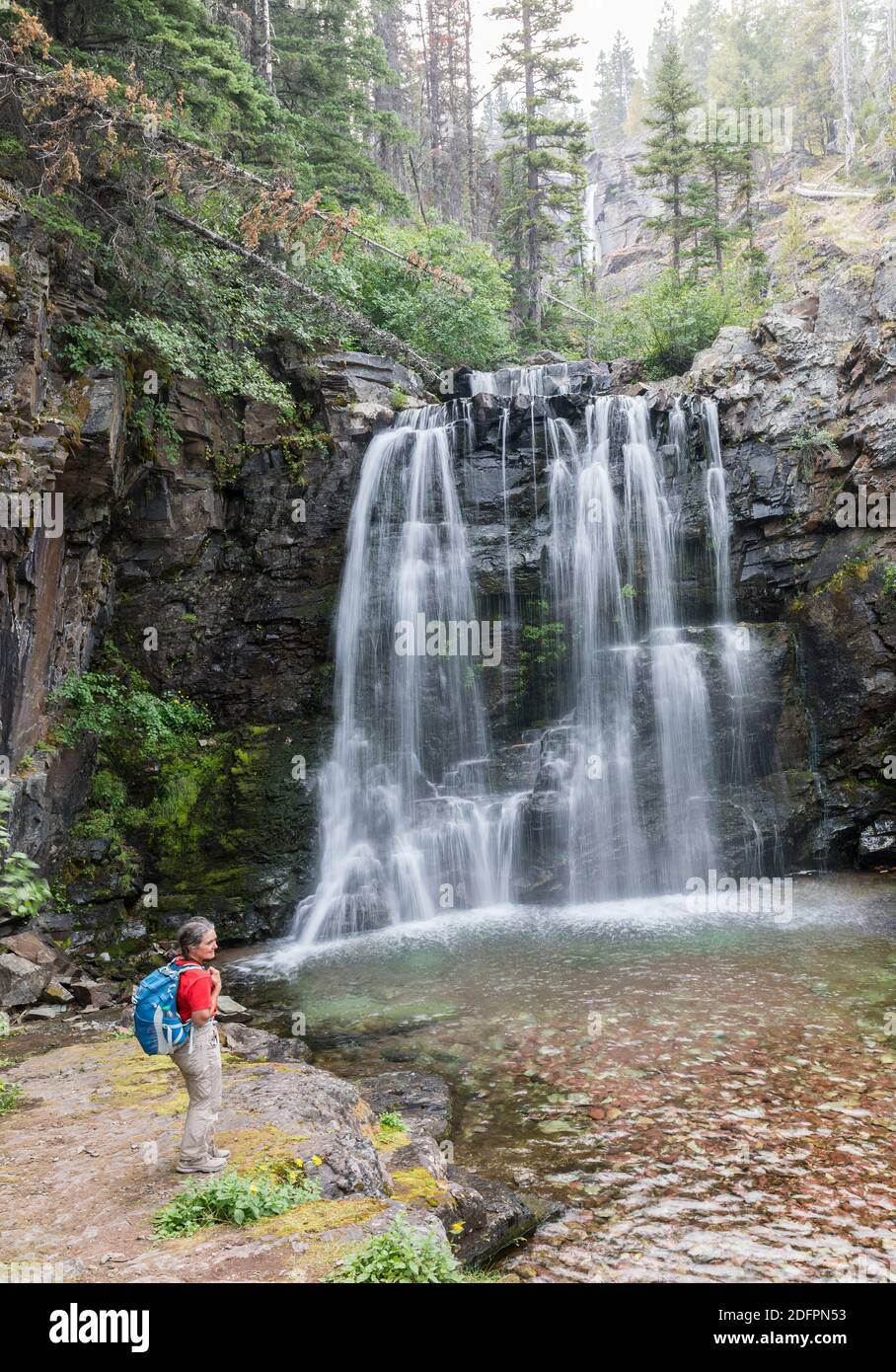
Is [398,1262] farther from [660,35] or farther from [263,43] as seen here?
[660,35]

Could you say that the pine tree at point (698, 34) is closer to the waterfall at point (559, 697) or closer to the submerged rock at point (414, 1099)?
the waterfall at point (559, 697)

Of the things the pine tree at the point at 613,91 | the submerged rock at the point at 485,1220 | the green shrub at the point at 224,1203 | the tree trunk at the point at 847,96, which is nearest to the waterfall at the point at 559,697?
the submerged rock at the point at 485,1220

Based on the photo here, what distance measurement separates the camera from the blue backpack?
406 centimetres

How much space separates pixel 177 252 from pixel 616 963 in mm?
13478

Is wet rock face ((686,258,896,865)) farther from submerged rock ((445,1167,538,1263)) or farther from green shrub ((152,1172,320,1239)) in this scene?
green shrub ((152,1172,320,1239))

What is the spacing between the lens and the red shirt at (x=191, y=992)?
417cm
